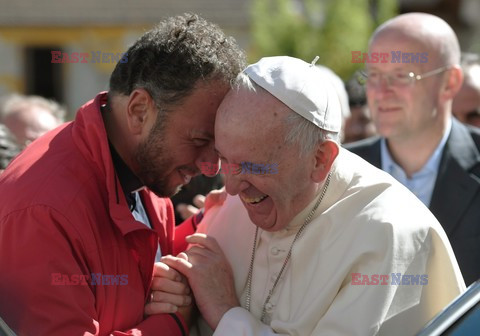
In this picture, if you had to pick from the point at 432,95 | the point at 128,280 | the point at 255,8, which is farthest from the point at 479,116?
the point at 255,8

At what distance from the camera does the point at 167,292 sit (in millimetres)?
2902

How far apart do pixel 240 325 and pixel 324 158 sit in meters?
0.72

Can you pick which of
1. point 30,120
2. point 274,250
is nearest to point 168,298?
point 274,250

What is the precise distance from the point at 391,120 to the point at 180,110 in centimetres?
202

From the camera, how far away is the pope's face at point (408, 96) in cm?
445

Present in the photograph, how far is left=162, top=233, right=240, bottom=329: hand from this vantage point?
2.89 metres

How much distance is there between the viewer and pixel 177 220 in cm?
478

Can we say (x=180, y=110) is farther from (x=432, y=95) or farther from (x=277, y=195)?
(x=432, y=95)

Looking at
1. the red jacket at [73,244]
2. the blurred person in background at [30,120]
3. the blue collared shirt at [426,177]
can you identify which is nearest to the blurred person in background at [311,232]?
the red jacket at [73,244]

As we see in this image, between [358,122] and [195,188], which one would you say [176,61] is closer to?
[195,188]

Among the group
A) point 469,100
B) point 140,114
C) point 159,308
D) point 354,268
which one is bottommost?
point 159,308

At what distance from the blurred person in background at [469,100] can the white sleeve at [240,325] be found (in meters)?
3.80

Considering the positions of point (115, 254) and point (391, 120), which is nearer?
point (115, 254)

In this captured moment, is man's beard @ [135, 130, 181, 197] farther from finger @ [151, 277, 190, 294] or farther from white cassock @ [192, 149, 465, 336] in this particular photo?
white cassock @ [192, 149, 465, 336]
